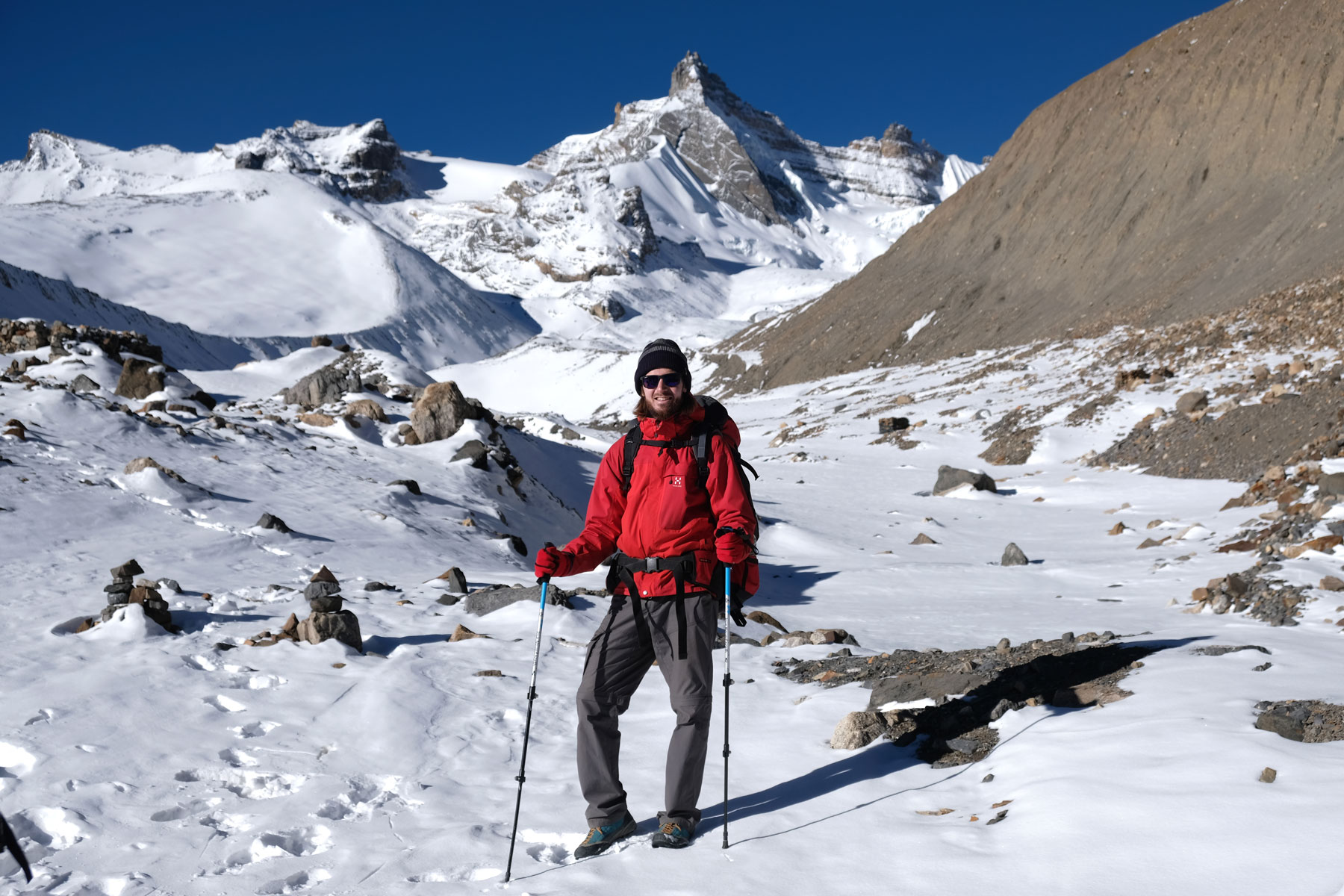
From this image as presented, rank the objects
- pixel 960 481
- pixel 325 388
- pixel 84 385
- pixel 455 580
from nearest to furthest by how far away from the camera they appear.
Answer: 1. pixel 455 580
2. pixel 84 385
3. pixel 960 481
4. pixel 325 388

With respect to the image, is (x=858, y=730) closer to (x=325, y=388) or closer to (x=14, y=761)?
(x=14, y=761)

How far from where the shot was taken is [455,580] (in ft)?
30.2

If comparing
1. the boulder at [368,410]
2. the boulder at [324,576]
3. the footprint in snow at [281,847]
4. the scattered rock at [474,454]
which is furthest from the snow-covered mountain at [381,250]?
the footprint in snow at [281,847]

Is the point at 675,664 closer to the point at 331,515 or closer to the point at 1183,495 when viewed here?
the point at 331,515

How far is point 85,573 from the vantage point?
26.3 feet

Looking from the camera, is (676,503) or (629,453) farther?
(629,453)

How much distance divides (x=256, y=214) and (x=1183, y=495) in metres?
133

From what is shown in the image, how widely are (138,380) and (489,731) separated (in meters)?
14.3

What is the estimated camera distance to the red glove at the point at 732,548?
159 inches

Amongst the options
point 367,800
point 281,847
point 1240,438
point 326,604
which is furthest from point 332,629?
point 1240,438

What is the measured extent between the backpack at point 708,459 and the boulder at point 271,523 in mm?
7261

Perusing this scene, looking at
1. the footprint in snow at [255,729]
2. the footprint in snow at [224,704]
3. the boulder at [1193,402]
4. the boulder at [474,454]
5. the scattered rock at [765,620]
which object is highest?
the boulder at [1193,402]

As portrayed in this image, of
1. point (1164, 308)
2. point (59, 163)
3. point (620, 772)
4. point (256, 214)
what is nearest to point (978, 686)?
point (620, 772)

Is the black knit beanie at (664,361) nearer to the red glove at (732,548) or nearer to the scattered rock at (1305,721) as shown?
the red glove at (732,548)
